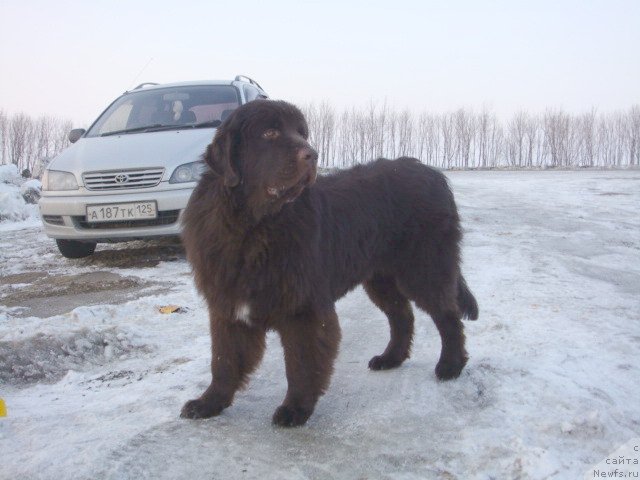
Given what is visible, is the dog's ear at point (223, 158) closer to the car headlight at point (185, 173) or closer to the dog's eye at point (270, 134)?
the dog's eye at point (270, 134)

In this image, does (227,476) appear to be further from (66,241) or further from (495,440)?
(66,241)

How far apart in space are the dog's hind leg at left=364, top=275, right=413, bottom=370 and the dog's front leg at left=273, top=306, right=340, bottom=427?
82 centimetres

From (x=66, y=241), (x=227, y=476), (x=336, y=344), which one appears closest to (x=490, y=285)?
(x=336, y=344)

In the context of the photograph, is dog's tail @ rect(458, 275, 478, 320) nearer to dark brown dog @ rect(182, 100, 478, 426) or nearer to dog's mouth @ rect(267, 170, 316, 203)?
dark brown dog @ rect(182, 100, 478, 426)

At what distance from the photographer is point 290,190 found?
2.73 m

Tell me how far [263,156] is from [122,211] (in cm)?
399

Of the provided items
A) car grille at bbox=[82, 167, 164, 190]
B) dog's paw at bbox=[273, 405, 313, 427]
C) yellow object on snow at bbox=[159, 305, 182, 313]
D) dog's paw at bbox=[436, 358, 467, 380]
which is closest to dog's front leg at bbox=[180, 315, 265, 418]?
dog's paw at bbox=[273, 405, 313, 427]

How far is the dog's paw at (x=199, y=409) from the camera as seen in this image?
278 centimetres

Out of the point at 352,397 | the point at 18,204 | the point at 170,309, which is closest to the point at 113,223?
the point at 170,309

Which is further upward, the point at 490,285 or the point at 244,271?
the point at 244,271

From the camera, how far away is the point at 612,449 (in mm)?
2395

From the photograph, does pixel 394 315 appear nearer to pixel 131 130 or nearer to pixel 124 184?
pixel 124 184

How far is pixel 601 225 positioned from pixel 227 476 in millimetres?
8562

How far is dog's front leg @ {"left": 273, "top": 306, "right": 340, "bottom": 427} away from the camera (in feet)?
8.98
